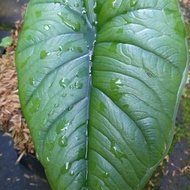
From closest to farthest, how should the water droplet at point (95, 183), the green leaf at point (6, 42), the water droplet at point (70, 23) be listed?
1. the water droplet at point (95, 183)
2. the water droplet at point (70, 23)
3. the green leaf at point (6, 42)

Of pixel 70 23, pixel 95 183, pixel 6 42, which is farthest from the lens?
pixel 6 42

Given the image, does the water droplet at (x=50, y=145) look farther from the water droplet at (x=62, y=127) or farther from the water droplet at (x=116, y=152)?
the water droplet at (x=116, y=152)

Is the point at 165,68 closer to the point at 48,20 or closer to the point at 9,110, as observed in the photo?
the point at 48,20

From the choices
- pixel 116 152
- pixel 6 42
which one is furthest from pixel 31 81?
pixel 6 42

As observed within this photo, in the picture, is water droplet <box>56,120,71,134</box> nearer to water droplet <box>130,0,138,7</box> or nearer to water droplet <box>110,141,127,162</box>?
water droplet <box>110,141,127,162</box>

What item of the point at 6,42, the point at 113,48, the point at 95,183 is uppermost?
the point at 113,48

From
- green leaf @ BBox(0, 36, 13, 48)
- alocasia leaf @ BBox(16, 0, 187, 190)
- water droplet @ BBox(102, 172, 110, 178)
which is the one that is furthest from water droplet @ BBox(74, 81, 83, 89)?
green leaf @ BBox(0, 36, 13, 48)

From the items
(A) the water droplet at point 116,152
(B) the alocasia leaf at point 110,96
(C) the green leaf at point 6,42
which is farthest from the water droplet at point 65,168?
(C) the green leaf at point 6,42

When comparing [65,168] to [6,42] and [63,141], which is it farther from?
[6,42]
